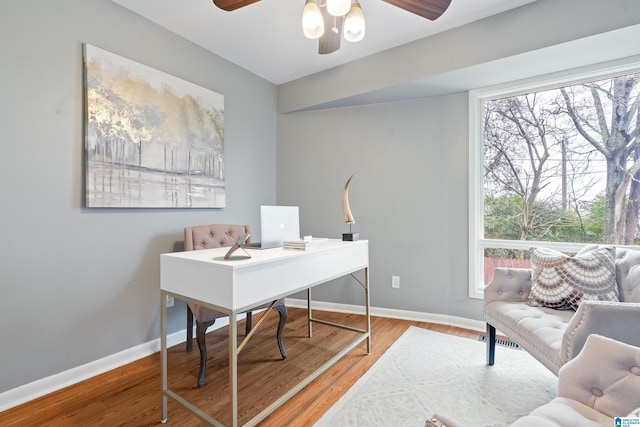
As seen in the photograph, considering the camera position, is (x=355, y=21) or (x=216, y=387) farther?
(x=216, y=387)

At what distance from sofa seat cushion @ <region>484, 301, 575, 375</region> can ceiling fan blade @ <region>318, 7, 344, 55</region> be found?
2011 mm

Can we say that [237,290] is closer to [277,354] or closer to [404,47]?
[277,354]

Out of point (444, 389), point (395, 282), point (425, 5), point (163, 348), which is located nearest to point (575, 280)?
point (444, 389)

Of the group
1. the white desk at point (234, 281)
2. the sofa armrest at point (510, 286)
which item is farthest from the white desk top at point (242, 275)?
the sofa armrest at point (510, 286)

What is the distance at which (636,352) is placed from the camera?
1020 millimetres

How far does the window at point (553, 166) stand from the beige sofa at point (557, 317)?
724 millimetres

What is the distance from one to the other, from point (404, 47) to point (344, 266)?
2.00 meters

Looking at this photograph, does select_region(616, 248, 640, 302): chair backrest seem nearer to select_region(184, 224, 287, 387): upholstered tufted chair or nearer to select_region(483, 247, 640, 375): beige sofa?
select_region(483, 247, 640, 375): beige sofa

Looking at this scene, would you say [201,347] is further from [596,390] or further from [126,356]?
[596,390]

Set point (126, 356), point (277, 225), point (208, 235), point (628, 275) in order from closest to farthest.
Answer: point (628, 275)
point (277, 225)
point (126, 356)
point (208, 235)

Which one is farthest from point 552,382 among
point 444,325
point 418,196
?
point 418,196

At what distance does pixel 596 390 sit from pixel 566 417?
18 centimetres

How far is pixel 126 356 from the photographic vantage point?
2285 mm

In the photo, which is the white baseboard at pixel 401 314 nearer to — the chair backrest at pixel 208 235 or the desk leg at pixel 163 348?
the chair backrest at pixel 208 235
